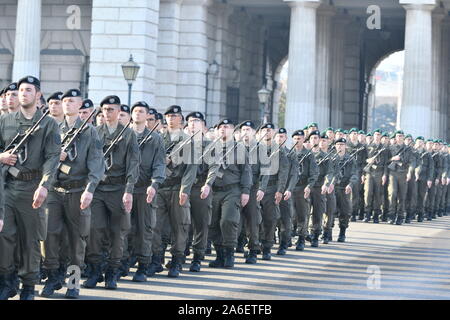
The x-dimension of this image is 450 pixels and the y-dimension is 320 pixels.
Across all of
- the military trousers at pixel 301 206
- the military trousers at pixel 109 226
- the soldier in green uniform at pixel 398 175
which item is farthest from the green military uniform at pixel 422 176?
the military trousers at pixel 109 226

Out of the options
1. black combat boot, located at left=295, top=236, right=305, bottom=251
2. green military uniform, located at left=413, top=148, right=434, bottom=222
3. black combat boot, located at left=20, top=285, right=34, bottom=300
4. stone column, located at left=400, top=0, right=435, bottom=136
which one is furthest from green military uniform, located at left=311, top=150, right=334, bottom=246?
stone column, located at left=400, top=0, right=435, bottom=136

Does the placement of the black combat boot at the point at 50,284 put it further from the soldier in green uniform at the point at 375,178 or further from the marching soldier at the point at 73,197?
the soldier in green uniform at the point at 375,178

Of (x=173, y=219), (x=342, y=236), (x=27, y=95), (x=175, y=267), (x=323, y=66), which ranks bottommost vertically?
(x=175, y=267)

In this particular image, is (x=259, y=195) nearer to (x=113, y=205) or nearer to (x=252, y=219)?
(x=252, y=219)

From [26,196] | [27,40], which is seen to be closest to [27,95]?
[26,196]

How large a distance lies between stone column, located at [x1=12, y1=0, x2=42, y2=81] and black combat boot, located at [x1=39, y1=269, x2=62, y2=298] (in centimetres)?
2671

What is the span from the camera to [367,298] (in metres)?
14.0

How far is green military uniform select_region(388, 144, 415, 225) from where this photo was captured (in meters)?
30.3

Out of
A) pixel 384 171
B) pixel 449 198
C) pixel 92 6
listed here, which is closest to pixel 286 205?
pixel 384 171

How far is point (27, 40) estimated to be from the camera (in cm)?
3969

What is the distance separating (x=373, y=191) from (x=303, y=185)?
9.06 m

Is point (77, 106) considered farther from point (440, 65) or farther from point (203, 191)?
point (440, 65)

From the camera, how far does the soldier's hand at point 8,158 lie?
1202 cm

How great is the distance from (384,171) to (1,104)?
54.5ft
